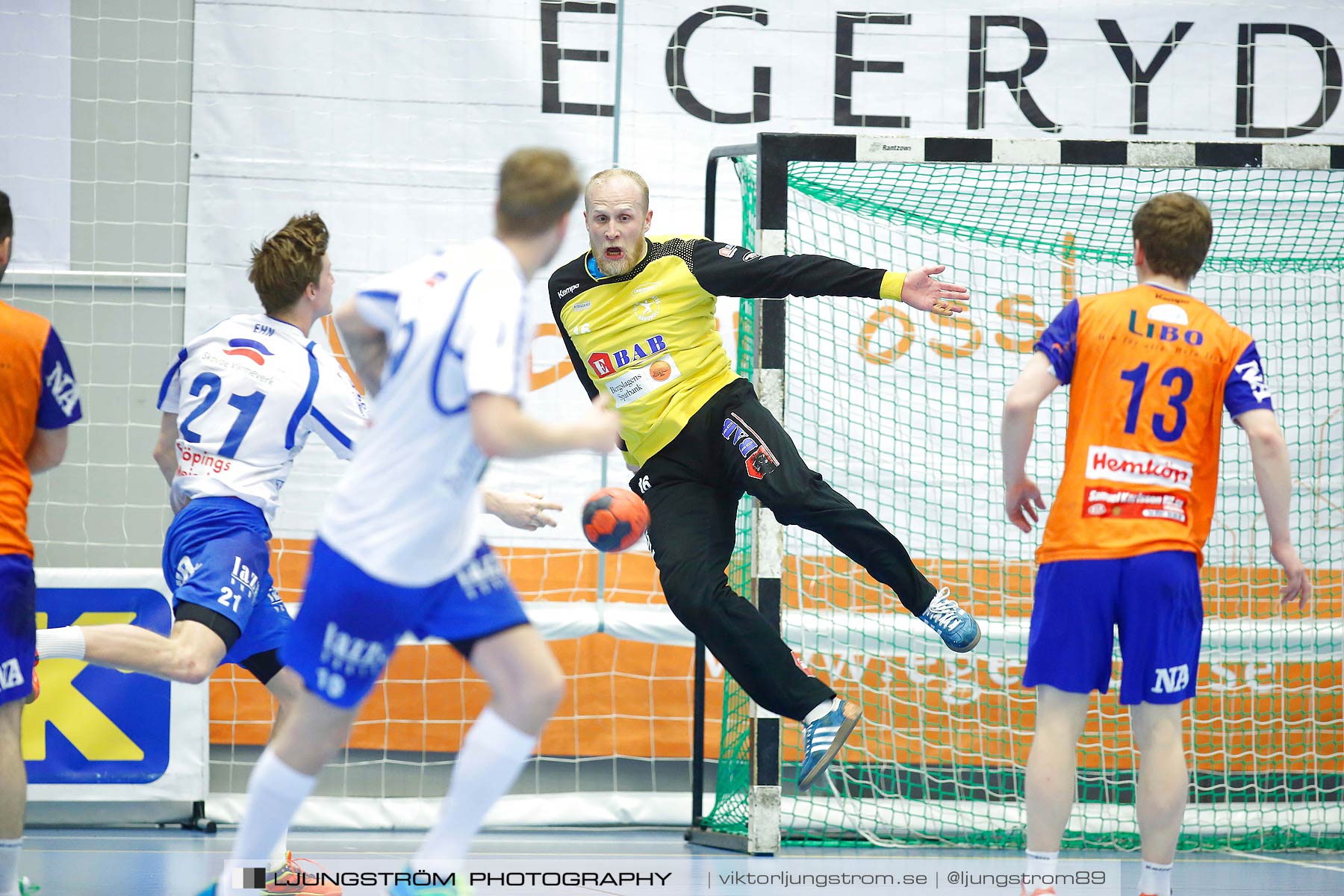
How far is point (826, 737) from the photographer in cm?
447

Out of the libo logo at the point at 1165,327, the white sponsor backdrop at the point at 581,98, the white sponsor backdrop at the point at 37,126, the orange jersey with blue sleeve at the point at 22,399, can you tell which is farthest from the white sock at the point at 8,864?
the white sponsor backdrop at the point at 37,126

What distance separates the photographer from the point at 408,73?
691 centimetres

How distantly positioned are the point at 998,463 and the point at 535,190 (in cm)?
455

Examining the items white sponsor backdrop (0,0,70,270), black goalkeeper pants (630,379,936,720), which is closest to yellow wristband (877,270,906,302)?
black goalkeeper pants (630,379,936,720)

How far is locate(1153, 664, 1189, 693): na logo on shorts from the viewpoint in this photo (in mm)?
3637

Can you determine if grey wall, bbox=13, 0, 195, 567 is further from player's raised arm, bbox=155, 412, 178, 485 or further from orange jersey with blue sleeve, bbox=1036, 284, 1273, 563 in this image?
orange jersey with blue sleeve, bbox=1036, 284, 1273, 563

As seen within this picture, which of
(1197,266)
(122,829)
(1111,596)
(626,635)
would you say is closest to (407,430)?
(1111,596)

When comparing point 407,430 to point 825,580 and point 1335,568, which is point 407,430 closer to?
point 825,580

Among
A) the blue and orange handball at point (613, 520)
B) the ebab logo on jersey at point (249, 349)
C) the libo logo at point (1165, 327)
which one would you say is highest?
the libo logo at point (1165, 327)

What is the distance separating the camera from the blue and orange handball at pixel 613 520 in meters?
3.89

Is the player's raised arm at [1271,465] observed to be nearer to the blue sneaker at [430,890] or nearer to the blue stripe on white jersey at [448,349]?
the blue stripe on white jersey at [448,349]

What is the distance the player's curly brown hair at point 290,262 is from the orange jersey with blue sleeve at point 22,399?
89 centimetres

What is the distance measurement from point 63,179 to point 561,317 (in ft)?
11.1

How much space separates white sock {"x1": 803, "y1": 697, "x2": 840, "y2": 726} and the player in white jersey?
5.89 feet
